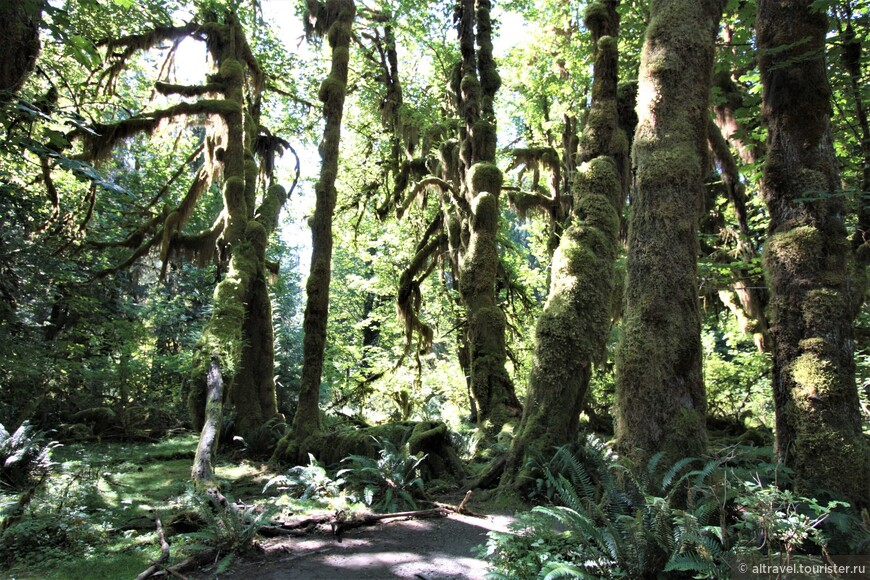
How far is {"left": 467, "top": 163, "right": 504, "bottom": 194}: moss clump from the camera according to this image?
480 inches

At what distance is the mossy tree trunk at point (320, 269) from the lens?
10148 mm

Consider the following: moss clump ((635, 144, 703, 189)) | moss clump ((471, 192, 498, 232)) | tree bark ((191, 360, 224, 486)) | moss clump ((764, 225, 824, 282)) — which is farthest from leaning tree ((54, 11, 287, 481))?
moss clump ((764, 225, 824, 282))

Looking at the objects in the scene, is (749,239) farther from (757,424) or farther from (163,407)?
(163,407)

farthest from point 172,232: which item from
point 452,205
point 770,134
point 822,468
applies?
point 822,468

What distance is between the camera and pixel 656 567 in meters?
3.56

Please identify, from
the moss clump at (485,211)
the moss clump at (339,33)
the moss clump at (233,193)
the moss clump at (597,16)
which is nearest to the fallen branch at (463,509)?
the moss clump at (485,211)

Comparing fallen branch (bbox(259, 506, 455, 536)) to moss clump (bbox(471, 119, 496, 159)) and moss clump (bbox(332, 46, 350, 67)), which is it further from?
moss clump (bbox(332, 46, 350, 67))

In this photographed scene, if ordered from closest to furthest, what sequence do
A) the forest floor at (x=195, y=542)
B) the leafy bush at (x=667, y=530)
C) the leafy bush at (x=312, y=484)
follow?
the leafy bush at (x=667, y=530), the forest floor at (x=195, y=542), the leafy bush at (x=312, y=484)

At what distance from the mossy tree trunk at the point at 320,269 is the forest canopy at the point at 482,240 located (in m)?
0.07

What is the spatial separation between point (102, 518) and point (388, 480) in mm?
3856

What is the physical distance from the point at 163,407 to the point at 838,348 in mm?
18295

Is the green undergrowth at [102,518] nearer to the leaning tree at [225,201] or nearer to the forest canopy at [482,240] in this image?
the forest canopy at [482,240]

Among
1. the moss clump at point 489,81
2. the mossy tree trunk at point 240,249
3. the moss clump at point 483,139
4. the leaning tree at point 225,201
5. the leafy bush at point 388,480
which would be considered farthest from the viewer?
the moss clump at point 489,81

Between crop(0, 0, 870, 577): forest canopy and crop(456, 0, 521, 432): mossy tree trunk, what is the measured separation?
0.07 metres
